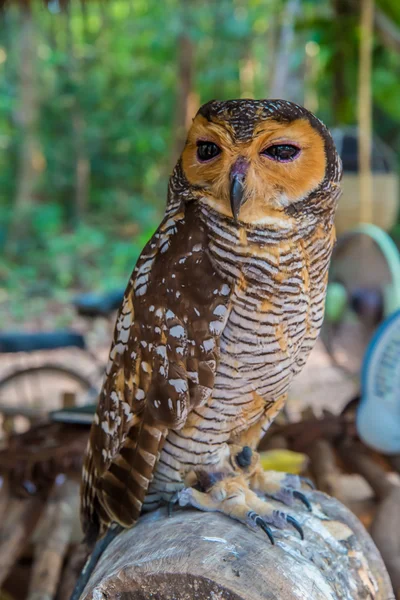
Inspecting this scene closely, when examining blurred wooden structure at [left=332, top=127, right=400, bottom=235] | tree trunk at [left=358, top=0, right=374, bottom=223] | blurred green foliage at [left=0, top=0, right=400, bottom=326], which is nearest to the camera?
tree trunk at [left=358, top=0, right=374, bottom=223]

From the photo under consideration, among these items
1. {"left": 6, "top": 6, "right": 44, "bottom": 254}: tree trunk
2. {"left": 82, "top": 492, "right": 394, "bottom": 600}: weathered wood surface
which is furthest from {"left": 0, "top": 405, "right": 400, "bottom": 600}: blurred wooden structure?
{"left": 6, "top": 6, "right": 44, "bottom": 254}: tree trunk

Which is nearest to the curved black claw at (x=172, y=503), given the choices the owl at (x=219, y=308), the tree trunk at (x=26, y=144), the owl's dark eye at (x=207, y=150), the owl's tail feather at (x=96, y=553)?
the owl at (x=219, y=308)

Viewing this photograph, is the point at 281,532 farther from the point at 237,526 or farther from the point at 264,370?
the point at 264,370

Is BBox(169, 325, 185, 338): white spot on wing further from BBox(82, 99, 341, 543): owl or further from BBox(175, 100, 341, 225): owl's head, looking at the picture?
BBox(175, 100, 341, 225): owl's head

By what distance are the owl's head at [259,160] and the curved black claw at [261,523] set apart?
2.24 ft

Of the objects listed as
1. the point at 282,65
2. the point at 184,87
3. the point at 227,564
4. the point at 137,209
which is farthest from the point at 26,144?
the point at 227,564

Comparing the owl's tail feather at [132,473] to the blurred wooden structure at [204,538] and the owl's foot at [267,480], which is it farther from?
the owl's foot at [267,480]

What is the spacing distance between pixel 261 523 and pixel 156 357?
45cm

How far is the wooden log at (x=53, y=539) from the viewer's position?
5.97ft

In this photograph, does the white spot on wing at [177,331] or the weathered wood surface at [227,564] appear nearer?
the weathered wood surface at [227,564]

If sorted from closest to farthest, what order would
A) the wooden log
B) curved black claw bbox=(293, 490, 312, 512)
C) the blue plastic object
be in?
1. curved black claw bbox=(293, 490, 312, 512)
2. the wooden log
3. the blue plastic object

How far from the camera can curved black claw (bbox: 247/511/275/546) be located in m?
1.33

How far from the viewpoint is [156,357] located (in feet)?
4.49

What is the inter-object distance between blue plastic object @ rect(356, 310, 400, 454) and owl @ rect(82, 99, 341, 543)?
85cm
